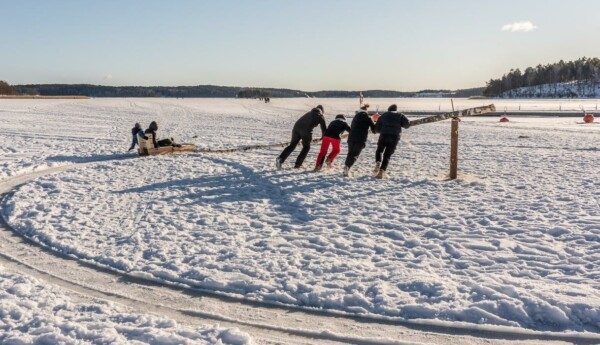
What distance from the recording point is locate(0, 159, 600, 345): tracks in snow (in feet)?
15.0

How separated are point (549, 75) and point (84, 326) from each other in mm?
200835

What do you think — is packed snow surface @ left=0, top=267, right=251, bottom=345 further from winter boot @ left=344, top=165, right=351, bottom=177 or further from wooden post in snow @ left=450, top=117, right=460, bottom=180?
wooden post in snow @ left=450, top=117, right=460, bottom=180

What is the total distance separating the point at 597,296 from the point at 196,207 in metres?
6.36

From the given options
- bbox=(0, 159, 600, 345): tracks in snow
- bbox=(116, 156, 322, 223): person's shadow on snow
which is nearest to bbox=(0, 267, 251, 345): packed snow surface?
bbox=(0, 159, 600, 345): tracks in snow

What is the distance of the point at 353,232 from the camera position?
7.73 metres

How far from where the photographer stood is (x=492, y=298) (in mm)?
5246

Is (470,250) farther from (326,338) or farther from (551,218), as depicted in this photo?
(326,338)

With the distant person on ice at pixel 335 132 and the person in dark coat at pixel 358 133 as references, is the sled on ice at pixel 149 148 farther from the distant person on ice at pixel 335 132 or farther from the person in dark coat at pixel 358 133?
the person in dark coat at pixel 358 133

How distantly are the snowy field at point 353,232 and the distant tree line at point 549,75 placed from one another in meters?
182

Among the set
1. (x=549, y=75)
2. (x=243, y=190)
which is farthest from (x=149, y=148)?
(x=549, y=75)

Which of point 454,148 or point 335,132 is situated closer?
point 454,148

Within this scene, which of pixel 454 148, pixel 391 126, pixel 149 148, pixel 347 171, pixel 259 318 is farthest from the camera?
pixel 149 148

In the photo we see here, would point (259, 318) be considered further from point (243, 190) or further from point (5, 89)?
point (5, 89)

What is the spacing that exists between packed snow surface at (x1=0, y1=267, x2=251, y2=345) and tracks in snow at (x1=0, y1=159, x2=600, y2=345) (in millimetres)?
210
